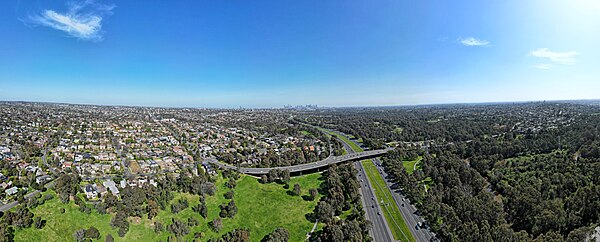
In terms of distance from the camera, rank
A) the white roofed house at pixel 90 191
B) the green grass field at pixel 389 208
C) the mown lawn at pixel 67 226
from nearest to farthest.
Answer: the mown lawn at pixel 67 226 → the green grass field at pixel 389 208 → the white roofed house at pixel 90 191

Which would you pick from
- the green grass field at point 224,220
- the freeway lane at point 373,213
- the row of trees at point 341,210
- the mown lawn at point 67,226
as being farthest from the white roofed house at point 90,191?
the freeway lane at point 373,213

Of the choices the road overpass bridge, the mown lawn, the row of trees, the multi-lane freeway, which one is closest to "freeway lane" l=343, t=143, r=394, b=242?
the row of trees

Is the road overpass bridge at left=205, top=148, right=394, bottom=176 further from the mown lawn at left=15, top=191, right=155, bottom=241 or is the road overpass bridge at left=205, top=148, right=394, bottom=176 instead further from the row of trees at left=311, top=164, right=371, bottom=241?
the mown lawn at left=15, top=191, right=155, bottom=241

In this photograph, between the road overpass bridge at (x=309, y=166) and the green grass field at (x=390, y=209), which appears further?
the road overpass bridge at (x=309, y=166)

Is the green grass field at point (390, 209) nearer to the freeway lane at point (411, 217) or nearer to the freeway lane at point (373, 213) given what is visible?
the freeway lane at point (411, 217)

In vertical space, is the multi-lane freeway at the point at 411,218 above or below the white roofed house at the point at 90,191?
below

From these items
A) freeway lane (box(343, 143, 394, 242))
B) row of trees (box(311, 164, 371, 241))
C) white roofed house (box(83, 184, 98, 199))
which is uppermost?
white roofed house (box(83, 184, 98, 199))

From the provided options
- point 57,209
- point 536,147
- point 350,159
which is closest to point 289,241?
point 57,209

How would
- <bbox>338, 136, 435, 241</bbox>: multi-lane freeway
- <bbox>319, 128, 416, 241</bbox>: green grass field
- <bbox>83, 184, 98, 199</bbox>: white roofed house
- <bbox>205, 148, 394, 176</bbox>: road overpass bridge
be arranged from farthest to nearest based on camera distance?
<bbox>205, 148, 394, 176</bbox>: road overpass bridge, <bbox>83, 184, 98, 199</bbox>: white roofed house, <bbox>319, 128, 416, 241</bbox>: green grass field, <bbox>338, 136, 435, 241</bbox>: multi-lane freeway

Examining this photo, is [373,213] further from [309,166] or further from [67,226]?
[67,226]
